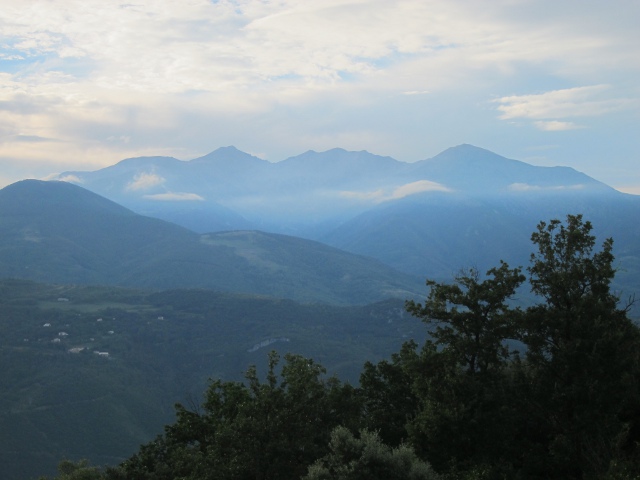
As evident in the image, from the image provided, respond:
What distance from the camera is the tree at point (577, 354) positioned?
35.6 m

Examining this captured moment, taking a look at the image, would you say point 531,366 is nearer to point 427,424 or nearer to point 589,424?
point 589,424

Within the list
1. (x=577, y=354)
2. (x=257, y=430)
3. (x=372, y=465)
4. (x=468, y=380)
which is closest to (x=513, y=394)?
(x=468, y=380)

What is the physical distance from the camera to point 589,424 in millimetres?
35656

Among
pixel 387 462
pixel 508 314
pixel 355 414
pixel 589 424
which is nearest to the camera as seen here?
pixel 387 462

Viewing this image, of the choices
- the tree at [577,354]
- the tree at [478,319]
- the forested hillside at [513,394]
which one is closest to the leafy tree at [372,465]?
the forested hillside at [513,394]

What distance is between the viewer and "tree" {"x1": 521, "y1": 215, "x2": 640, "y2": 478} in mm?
35562

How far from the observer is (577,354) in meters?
35.9

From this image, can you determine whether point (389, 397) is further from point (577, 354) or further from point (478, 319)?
point (577, 354)

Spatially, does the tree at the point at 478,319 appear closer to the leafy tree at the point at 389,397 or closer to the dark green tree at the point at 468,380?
the dark green tree at the point at 468,380

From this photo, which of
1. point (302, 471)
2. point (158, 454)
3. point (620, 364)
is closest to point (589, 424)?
point (620, 364)

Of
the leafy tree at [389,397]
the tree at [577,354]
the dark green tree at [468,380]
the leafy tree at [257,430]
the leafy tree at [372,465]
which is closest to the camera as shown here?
the leafy tree at [372,465]

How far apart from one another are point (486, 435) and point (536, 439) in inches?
190

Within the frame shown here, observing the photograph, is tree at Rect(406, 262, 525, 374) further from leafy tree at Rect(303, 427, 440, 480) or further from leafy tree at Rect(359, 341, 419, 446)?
leafy tree at Rect(303, 427, 440, 480)

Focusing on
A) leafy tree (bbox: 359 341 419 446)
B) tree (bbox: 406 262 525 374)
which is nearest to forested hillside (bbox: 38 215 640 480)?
tree (bbox: 406 262 525 374)
